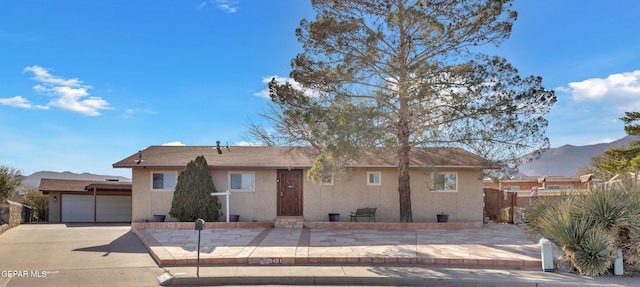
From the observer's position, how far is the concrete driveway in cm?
918

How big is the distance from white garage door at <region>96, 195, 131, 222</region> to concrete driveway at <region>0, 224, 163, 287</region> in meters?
10.2

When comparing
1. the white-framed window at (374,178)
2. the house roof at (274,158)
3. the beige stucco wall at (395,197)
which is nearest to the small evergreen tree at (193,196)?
the house roof at (274,158)

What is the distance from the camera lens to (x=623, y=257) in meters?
10.3

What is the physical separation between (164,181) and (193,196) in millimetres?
1995

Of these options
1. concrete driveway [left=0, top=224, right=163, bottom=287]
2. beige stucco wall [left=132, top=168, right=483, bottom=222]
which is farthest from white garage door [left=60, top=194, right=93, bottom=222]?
concrete driveway [left=0, top=224, right=163, bottom=287]

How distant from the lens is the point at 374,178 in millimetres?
18859

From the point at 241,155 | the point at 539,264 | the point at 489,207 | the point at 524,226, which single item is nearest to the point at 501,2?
the point at 524,226

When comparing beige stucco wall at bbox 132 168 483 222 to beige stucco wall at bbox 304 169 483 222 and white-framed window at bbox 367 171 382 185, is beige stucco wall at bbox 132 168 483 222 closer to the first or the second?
beige stucco wall at bbox 304 169 483 222

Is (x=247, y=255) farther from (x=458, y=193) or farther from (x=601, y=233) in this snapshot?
(x=458, y=193)

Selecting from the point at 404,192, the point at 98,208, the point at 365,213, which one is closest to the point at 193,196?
the point at 365,213

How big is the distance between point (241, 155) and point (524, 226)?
10990 millimetres

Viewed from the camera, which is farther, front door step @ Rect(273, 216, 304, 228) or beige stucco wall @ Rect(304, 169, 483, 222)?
beige stucco wall @ Rect(304, 169, 483, 222)

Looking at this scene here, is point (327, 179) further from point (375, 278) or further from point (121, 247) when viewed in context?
point (375, 278)

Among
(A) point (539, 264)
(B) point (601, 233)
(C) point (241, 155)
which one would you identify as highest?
(C) point (241, 155)
